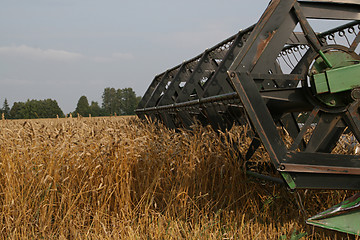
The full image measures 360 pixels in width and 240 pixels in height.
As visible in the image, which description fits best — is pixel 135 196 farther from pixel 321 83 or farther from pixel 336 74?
pixel 336 74

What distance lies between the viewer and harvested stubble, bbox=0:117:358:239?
3359 millimetres

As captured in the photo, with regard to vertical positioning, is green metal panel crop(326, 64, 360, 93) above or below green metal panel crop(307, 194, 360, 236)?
above

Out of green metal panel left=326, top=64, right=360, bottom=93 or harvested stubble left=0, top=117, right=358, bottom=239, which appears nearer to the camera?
green metal panel left=326, top=64, right=360, bottom=93

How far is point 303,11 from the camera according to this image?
288 centimetres

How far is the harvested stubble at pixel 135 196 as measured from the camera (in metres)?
3.36

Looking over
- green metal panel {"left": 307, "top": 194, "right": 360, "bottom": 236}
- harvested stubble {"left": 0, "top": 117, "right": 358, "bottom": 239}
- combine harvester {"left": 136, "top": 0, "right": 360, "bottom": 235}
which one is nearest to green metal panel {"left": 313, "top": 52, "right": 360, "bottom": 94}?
combine harvester {"left": 136, "top": 0, "right": 360, "bottom": 235}

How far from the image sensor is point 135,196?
3648 mm

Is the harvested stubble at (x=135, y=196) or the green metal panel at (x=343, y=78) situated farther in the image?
the harvested stubble at (x=135, y=196)

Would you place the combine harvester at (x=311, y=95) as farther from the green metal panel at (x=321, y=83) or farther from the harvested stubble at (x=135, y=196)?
the harvested stubble at (x=135, y=196)

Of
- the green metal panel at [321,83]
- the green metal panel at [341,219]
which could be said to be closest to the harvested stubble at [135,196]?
the green metal panel at [341,219]

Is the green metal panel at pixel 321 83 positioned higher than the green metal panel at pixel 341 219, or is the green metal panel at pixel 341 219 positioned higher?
the green metal panel at pixel 321 83

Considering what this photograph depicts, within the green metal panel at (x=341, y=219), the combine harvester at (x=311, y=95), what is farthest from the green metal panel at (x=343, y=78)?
the green metal panel at (x=341, y=219)

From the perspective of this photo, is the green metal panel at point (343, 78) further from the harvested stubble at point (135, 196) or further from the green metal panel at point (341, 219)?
the harvested stubble at point (135, 196)

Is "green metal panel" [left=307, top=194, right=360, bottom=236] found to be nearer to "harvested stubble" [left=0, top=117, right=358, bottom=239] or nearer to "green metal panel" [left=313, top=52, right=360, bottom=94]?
"harvested stubble" [left=0, top=117, right=358, bottom=239]
